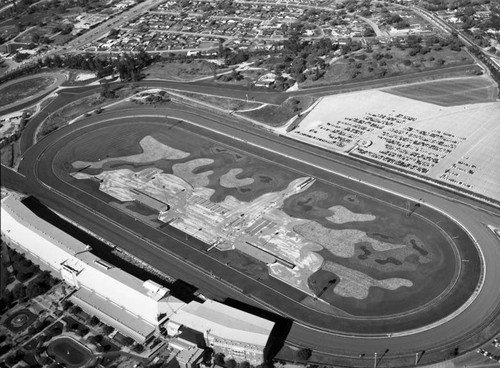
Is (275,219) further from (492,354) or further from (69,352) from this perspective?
(492,354)

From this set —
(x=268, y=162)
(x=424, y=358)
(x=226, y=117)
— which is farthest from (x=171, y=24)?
(x=424, y=358)

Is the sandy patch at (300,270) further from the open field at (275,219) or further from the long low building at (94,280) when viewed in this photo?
the long low building at (94,280)

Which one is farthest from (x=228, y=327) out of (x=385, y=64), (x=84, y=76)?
(x=84, y=76)

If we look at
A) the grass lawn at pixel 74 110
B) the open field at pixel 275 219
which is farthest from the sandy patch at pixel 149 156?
the grass lawn at pixel 74 110

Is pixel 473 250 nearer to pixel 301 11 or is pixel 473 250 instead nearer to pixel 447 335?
pixel 447 335

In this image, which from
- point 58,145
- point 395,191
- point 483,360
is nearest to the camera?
point 483,360

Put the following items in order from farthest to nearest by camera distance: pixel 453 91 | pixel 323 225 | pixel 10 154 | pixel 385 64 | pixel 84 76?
→ pixel 84 76
pixel 385 64
pixel 453 91
pixel 10 154
pixel 323 225

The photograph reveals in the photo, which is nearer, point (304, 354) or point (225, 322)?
point (304, 354)
